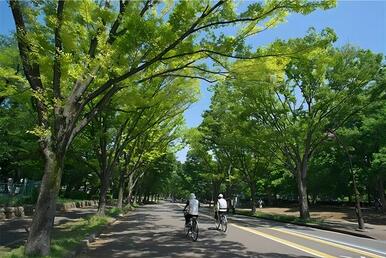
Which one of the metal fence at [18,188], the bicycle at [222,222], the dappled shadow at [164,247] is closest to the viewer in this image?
the dappled shadow at [164,247]

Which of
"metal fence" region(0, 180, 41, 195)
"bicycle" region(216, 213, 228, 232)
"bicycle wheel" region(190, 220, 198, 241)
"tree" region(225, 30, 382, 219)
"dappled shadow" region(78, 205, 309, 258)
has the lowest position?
"dappled shadow" region(78, 205, 309, 258)

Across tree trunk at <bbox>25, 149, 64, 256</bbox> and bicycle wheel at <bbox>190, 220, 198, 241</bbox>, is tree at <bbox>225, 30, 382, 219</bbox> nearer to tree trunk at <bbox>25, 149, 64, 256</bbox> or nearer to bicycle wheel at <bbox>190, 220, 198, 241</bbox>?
bicycle wheel at <bbox>190, 220, 198, 241</bbox>

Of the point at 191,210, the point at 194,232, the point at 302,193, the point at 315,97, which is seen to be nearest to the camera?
the point at 194,232

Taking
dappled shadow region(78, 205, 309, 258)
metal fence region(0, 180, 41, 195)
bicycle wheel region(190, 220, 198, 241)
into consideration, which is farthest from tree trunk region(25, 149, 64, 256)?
metal fence region(0, 180, 41, 195)

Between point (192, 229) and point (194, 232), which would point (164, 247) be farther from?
point (192, 229)

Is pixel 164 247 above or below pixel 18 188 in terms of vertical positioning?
below

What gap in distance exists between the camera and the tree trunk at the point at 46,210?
9000 millimetres

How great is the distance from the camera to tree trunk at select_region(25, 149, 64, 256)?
29.5ft

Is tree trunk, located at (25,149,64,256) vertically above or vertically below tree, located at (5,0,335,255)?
below

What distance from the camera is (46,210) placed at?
30.7 feet

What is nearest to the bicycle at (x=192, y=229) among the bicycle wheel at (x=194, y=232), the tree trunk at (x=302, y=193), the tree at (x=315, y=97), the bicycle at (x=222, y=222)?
the bicycle wheel at (x=194, y=232)

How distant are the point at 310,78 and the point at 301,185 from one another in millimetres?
7808

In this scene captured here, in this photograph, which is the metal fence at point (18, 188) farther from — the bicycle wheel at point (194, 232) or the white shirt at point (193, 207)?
the bicycle wheel at point (194, 232)

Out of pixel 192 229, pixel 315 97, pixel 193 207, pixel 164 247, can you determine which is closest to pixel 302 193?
pixel 315 97
